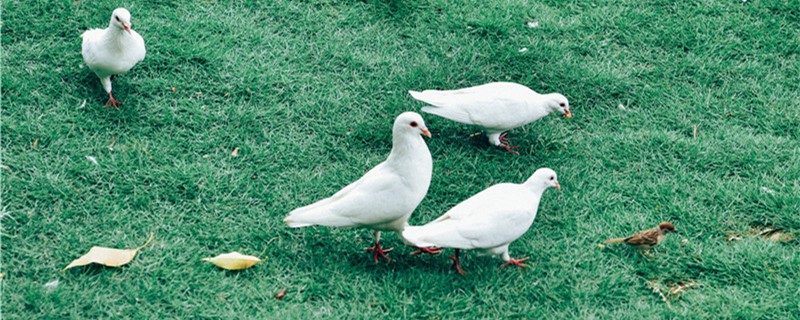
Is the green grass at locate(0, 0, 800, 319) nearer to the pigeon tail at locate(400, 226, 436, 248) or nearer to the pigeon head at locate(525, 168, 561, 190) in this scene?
the pigeon tail at locate(400, 226, 436, 248)

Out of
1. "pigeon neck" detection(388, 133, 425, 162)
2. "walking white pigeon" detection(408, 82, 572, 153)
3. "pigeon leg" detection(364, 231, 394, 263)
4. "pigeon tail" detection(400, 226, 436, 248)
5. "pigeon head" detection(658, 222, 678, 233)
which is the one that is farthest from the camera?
"walking white pigeon" detection(408, 82, 572, 153)

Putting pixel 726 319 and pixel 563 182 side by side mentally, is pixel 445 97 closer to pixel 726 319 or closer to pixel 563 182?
pixel 563 182

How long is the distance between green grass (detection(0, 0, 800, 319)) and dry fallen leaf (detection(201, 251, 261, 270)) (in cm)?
5

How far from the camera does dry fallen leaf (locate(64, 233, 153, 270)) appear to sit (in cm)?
405

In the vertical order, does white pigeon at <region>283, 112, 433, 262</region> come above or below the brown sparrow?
above

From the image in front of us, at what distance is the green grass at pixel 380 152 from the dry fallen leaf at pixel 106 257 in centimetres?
5

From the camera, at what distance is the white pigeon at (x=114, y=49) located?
16.3 feet

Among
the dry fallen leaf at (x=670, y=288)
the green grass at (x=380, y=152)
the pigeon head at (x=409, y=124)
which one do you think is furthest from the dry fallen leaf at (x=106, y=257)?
the dry fallen leaf at (x=670, y=288)

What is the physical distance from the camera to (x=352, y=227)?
426 centimetres

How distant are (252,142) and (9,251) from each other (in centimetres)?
146

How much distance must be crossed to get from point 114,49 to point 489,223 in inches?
97.6

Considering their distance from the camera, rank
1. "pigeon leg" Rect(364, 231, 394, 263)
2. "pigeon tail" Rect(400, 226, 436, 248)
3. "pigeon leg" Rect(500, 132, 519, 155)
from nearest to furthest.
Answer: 1. "pigeon tail" Rect(400, 226, 436, 248)
2. "pigeon leg" Rect(364, 231, 394, 263)
3. "pigeon leg" Rect(500, 132, 519, 155)

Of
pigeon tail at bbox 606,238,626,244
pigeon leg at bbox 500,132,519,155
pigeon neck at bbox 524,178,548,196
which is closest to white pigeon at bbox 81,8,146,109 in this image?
pigeon leg at bbox 500,132,519,155

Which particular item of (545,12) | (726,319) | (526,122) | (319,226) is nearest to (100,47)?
(319,226)
